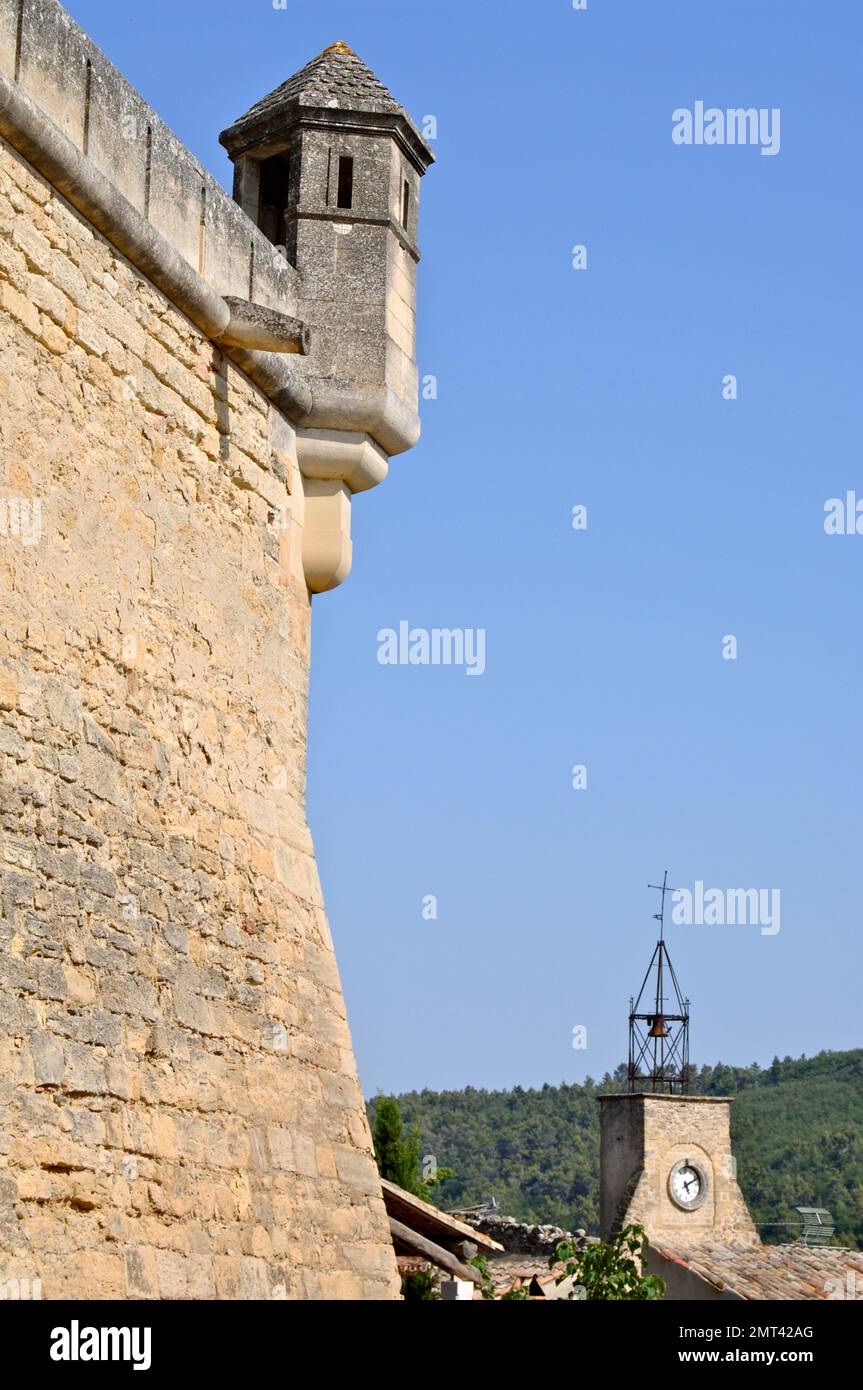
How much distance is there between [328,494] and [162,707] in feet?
5.59

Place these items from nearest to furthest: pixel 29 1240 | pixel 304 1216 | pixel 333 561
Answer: pixel 29 1240
pixel 304 1216
pixel 333 561

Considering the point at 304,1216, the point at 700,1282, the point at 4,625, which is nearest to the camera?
the point at 4,625

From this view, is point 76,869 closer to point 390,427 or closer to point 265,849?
point 265,849

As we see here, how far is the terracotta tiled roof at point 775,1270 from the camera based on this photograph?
1859cm

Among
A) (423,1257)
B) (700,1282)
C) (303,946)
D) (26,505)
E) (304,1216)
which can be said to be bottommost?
(700,1282)

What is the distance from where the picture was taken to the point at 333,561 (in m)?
6.81

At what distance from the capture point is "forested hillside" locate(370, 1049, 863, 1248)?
3888cm

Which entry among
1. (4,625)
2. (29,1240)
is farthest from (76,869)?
(29,1240)

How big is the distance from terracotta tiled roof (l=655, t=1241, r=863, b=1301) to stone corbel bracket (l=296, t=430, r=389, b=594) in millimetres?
13267

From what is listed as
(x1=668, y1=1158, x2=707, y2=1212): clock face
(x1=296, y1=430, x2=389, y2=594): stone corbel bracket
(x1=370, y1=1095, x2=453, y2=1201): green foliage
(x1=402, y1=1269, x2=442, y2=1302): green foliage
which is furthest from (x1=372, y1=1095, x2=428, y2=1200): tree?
(x1=296, y1=430, x2=389, y2=594): stone corbel bracket

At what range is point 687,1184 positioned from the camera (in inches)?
997

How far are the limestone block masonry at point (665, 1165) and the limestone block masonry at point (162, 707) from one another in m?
19.2

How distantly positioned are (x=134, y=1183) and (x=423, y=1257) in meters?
4.64

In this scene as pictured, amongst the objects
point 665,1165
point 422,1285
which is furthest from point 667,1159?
point 422,1285
